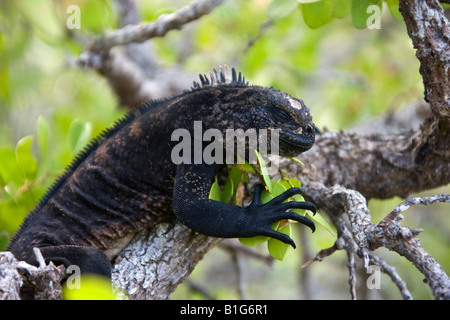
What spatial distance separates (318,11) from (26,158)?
2929 mm

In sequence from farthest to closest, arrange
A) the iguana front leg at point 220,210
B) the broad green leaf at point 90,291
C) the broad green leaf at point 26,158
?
the broad green leaf at point 26,158 < the iguana front leg at point 220,210 < the broad green leaf at point 90,291

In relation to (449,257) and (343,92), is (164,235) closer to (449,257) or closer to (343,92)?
(449,257)

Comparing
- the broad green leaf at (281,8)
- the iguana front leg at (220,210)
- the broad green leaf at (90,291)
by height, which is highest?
the broad green leaf at (281,8)

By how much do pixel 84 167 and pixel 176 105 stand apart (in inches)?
39.1

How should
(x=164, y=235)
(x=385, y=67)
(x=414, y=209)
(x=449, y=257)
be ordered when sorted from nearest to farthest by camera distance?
(x=164, y=235) → (x=449, y=257) → (x=414, y=209) → (x=385, y=67)

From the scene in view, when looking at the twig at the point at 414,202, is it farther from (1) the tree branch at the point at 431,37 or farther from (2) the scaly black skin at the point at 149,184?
(1) the tree branch at the point at 431,37

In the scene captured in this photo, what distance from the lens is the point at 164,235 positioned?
3906 mm

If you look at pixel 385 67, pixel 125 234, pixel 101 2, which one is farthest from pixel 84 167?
pixel 385 67

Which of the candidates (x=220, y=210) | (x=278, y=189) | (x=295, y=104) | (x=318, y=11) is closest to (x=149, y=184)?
(x=220, y=210)

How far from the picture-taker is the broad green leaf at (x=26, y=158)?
4.32m

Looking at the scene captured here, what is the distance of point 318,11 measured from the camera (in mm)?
3686

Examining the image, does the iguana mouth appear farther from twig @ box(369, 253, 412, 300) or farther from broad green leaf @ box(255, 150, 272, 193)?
twig @ box(369, 253, 412, 300)

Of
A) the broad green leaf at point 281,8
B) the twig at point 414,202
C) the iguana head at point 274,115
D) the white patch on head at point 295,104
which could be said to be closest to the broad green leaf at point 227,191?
the iguana head at point 274,115

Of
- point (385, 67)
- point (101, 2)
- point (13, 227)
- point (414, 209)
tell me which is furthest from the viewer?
point (385, 67)
